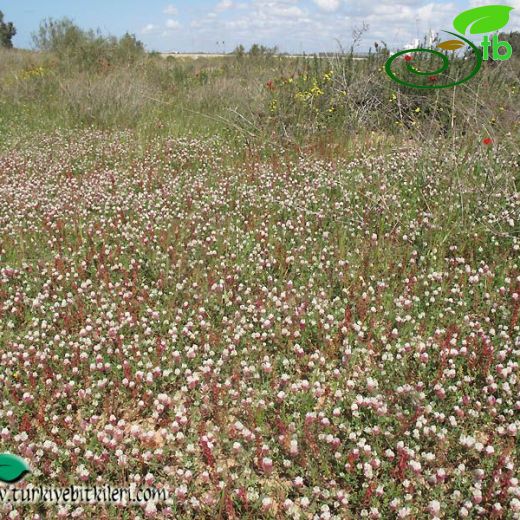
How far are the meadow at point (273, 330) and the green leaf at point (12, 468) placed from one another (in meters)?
0.08

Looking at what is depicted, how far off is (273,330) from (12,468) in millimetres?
2503

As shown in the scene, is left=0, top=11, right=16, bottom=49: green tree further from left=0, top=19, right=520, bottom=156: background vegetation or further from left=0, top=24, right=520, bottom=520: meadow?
left=0, top=24, right=520, bottom=520: meadow

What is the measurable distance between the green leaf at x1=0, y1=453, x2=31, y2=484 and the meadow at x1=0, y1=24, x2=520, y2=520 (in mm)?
83

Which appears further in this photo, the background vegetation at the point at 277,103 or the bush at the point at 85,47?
the bush at the point at 85,47

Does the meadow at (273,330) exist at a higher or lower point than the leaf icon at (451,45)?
lower

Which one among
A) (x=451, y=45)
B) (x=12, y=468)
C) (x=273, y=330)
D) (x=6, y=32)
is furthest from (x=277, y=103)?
(x=6, y=32)

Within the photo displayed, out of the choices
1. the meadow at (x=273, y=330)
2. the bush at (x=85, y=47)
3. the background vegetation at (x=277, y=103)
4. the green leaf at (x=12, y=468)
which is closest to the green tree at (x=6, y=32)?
the bush at (x=85, y=47)

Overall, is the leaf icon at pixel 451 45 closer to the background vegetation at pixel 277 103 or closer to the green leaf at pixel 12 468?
the background vegetation at pixel 277 103

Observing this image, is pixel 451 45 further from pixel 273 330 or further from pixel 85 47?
pixel 85 47

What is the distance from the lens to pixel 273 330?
4996 mm

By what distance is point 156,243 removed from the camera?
21.9ft

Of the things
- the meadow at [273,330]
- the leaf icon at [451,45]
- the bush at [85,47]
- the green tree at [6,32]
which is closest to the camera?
the meadow at [273,330]

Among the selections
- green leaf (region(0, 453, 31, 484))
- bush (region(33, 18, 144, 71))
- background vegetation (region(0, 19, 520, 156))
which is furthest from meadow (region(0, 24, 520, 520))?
bush (region(33, 18, 144, 71))

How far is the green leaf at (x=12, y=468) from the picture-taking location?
3.65m
